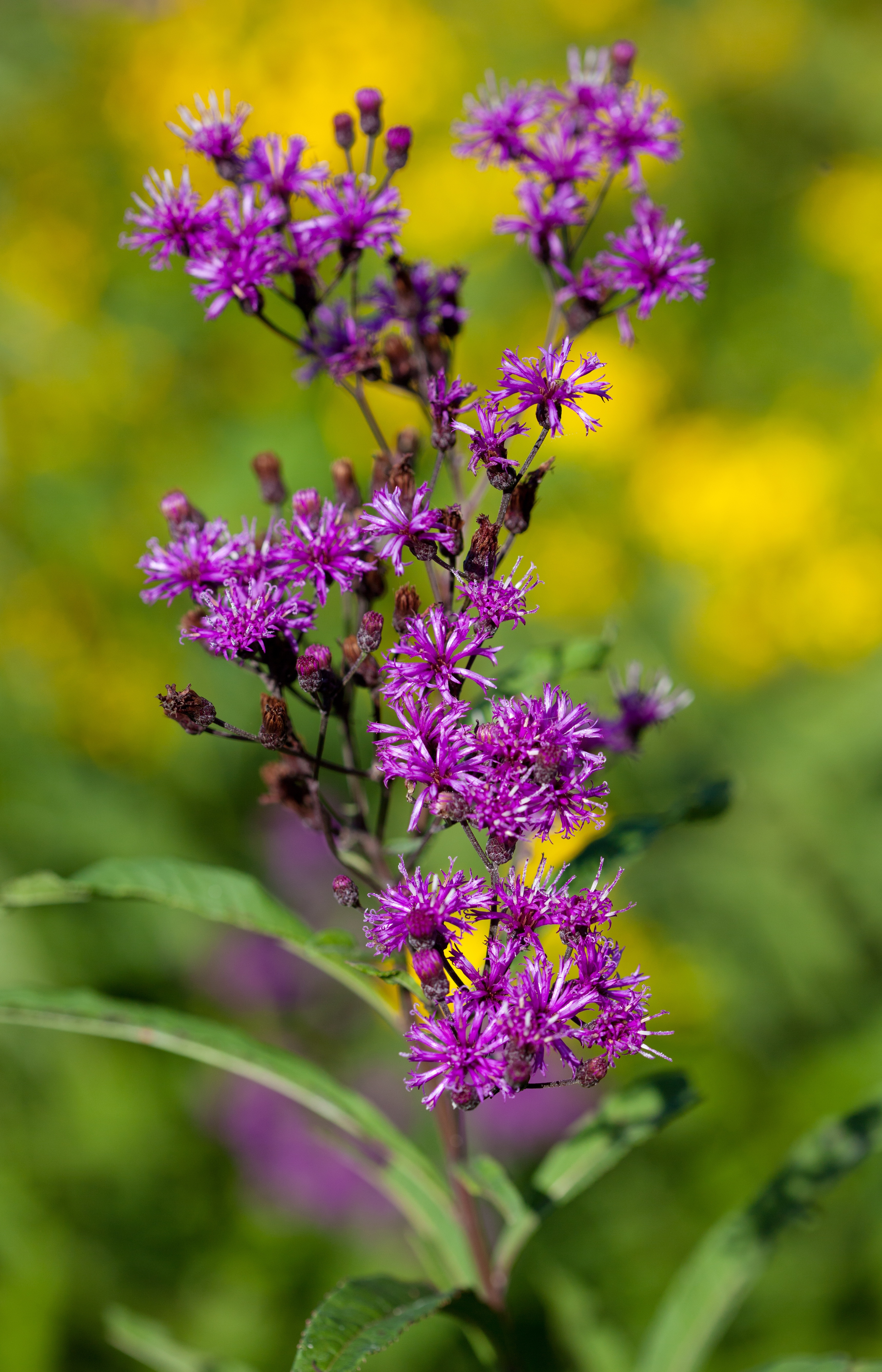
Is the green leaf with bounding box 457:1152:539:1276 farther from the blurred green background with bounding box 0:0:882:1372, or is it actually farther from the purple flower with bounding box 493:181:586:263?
the purple flower with bounding box 493:181:586:263

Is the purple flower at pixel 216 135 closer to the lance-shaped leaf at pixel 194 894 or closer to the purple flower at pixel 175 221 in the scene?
the purple flower at pixel 175 221

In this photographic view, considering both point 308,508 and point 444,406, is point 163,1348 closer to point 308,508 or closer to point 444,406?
point 308,508

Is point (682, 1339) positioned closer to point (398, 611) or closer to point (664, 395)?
point (398, 611)

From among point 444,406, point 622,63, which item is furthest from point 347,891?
point 622,63

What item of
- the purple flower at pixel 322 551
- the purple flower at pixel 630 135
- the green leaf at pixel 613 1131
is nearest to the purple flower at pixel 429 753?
the purple flower at pixel 322 551

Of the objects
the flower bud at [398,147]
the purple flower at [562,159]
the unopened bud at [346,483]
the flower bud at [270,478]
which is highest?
the flower bud at [398,147]
